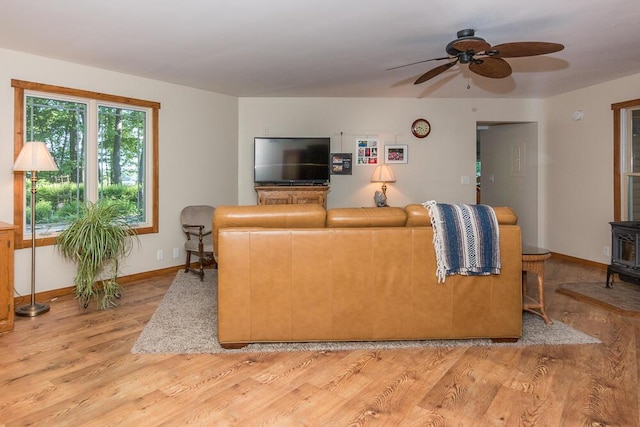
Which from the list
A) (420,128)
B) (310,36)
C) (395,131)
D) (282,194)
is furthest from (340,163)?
(310,36)

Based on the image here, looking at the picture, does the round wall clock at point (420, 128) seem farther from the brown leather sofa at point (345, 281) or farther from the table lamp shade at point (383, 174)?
the brown leather sofa at point (345, 281)

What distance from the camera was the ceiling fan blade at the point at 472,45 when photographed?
2859 mm

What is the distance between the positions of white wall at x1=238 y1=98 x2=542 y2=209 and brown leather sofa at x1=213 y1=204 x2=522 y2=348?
10.8 ft

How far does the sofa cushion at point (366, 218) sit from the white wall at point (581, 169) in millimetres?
3905

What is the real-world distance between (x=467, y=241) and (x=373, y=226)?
0.60 metres

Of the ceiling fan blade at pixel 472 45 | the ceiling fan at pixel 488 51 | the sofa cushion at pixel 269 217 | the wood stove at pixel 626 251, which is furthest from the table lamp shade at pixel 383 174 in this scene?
the sofa cushion at pixel 269 217

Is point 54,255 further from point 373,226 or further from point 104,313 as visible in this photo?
point 373,226

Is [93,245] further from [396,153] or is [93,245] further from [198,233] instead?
[396,153]

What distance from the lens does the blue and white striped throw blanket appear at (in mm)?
2555

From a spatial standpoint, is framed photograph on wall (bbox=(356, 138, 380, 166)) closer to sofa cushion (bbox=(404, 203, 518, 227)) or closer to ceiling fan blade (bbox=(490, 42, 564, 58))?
ceiling fan blade (bbox=(490, 42, 564, 58))

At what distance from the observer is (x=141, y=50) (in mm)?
3695

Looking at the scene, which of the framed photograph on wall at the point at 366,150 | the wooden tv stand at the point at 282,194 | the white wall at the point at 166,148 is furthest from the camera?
the framed photograph on wall at the point at 366,150

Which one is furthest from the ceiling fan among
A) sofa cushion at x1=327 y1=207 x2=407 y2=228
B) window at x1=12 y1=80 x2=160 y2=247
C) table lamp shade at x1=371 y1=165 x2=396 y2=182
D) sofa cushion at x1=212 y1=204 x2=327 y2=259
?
window at x1=12 y1=80 x2=160 y2=247

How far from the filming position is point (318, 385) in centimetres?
215
